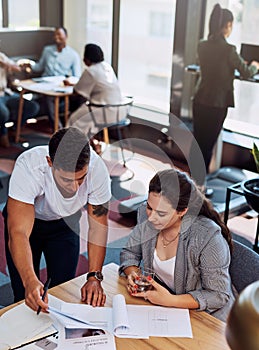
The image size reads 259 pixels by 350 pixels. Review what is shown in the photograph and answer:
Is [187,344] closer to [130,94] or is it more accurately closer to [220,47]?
[220,47]

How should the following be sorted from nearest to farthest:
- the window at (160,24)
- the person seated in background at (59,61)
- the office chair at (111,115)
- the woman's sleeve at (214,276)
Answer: the woman's sleeve at (214,276)
the office chair at (111,115)
the window at (160,24)
the person seated in background at (59,61)

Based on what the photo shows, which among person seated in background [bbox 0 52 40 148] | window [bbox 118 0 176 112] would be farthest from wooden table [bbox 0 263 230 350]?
window [bbox 118 0 176 112]

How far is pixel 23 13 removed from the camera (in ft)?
19.9

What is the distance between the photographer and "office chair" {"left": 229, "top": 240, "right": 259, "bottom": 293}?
1.84 metres

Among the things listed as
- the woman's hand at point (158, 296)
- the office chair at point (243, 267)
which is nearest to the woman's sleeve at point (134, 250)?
the woman's hand at point (158, 296)

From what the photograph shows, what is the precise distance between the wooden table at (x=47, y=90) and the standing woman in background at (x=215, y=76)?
53.9 inches

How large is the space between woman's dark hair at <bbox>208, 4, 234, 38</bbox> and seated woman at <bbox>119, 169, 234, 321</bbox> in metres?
2.67

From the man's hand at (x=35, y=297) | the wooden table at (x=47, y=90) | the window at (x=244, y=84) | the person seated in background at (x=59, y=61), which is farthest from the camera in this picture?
the person seated in background at (x=59, y=61)

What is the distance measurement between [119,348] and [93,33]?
16.6 ft

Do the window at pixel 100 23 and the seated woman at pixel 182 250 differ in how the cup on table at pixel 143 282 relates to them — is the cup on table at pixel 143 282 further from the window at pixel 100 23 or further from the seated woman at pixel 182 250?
the window at pixel 100 23

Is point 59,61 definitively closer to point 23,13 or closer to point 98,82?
point 23,13

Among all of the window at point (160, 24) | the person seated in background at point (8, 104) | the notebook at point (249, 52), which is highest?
the window at point (160, 24)

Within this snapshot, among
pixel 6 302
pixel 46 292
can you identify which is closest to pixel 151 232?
pixel 46 292

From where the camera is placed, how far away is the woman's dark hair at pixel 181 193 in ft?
5.90
